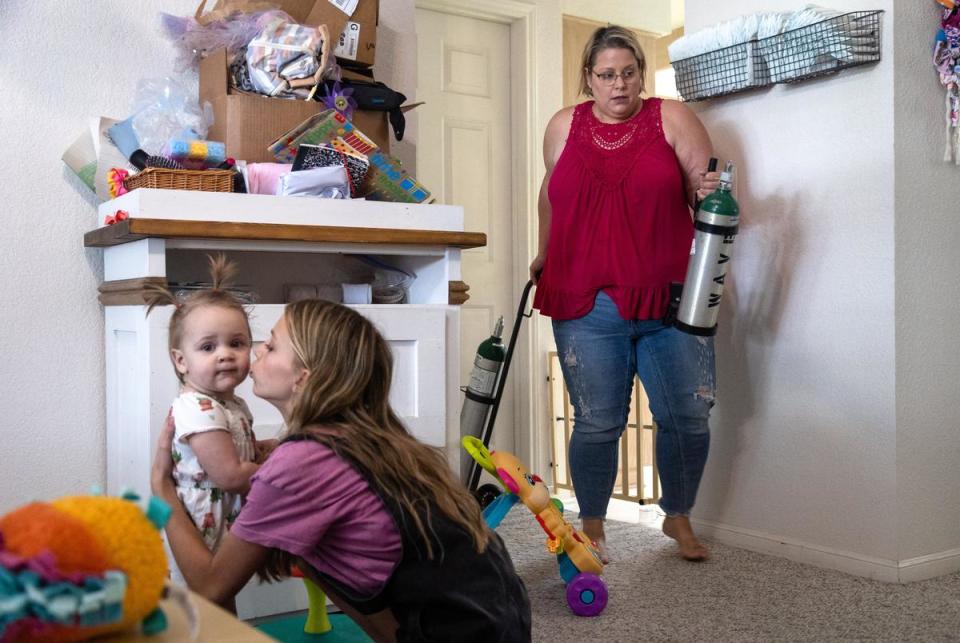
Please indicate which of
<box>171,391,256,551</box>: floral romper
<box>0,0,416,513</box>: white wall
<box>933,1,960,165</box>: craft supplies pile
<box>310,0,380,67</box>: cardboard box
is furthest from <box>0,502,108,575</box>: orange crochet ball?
<box>933,1,960,165</box>: craft supplies pile

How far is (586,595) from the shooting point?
7.14 ft

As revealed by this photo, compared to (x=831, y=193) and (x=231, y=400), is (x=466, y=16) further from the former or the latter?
(x=231, y=400)

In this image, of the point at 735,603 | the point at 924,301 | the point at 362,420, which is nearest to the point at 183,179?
the point at 362,420

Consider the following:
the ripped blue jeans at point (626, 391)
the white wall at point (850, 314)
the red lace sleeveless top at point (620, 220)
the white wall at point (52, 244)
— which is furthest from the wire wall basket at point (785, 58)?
the white wall at point (52, 244)

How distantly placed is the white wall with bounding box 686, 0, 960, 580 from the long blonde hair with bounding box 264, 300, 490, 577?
58.3 inches

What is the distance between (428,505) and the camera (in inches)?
49.4

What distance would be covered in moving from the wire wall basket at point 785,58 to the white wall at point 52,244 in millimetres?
1490

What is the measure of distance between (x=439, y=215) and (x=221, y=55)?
0.59 meters

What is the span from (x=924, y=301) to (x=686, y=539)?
2.76ft

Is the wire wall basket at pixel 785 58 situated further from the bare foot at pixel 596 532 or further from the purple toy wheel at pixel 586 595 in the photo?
the purple toy wheel at pixel 586 595

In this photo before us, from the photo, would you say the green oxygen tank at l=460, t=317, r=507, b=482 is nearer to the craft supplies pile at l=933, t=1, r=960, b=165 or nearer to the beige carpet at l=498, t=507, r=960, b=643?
the beige carpet at l=498, t=507, r=960, b=643

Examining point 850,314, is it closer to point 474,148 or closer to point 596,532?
point 596,532

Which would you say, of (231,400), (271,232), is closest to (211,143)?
(271,232)

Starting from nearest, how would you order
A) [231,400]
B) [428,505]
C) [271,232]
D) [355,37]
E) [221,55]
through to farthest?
[428,505] < [231,400] < [271,232] < [221,55] < [355,37]
